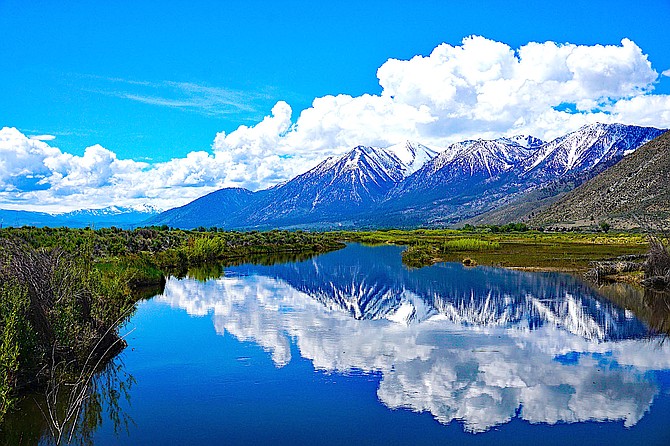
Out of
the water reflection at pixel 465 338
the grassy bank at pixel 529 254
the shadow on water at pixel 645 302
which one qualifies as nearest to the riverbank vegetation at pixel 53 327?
the water reflection at pixel 465 338

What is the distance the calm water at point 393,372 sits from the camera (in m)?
15.9

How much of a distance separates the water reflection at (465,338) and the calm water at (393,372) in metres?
0.08

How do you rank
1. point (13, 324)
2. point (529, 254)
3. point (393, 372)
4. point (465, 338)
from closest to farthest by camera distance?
point (13, 324)
point (393, 372)
point (465, 338)
point (529, 254)

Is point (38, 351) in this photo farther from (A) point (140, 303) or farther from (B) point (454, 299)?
(B) point (454, 299)

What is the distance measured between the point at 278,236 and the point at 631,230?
212 ft

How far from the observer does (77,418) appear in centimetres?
1588

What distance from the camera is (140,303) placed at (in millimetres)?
36125

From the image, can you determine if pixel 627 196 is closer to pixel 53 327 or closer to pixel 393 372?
pixel 393 372

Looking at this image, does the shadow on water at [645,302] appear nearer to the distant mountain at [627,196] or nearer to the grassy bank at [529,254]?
the grassy bank at [529,254]

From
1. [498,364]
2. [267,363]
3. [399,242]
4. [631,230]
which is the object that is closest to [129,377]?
[267,363]

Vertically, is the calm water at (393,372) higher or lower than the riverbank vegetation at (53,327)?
lower

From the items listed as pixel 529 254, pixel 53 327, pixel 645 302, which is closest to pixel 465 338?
pixel 645 302

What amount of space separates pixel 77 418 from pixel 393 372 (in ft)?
32.9

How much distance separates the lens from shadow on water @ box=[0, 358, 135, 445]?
1509 cm
